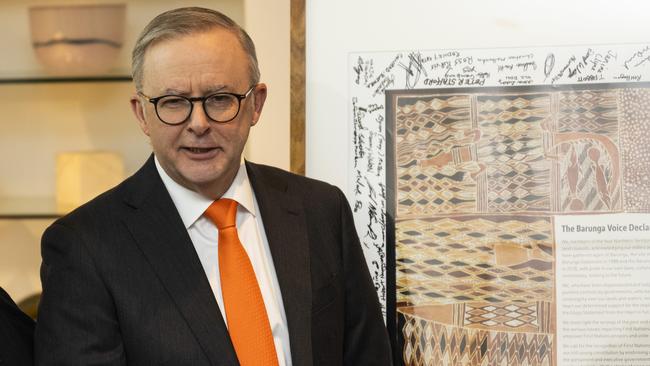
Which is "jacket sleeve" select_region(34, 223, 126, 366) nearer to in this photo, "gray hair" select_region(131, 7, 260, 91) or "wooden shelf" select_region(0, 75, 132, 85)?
"gray hair" select_region(131, 7, 260, 91)

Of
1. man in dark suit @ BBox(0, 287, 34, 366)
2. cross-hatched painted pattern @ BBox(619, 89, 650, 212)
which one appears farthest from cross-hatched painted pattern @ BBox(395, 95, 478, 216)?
man in dark suit @ BBox(0, 287, 34, 366)

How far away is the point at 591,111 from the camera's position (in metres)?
1.67

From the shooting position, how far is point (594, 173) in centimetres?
167

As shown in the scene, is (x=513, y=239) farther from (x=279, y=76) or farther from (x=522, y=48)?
(x=279, y=76)

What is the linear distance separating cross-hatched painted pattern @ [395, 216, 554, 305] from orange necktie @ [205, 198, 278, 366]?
0.42m

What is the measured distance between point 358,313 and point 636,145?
66cm

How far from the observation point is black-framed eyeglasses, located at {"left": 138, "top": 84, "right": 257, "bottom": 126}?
4.40 ft

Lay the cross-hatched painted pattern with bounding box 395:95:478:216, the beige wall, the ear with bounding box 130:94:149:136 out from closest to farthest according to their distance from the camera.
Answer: the ear with bounding box 130:94:149:136 → the cross-hatched painted pattern with bounding box 395:95:478:216 → the beige wall

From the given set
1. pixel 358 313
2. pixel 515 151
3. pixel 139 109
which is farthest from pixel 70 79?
pixel 515 151

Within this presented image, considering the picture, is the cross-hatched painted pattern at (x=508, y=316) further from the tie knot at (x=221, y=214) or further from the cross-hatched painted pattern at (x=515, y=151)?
the tie knot at (x=221, y=214)

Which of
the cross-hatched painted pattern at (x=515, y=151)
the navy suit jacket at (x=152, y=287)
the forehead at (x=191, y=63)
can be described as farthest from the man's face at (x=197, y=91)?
the cross-hatched painted pattern at (x=515, y=151)

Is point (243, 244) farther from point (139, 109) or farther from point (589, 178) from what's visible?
point (589, 178)

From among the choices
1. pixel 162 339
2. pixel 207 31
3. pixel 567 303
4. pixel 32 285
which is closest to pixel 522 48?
pixel 567 303

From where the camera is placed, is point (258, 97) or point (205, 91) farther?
point (258, 97)
